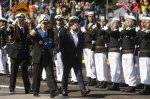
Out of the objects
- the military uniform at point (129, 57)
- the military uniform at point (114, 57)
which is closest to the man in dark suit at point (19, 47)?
the military uniform at point (114, 57)

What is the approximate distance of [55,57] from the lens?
58.4ft

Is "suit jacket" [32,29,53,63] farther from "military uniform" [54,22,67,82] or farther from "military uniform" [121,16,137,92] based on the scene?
"military uniform" [121,16,137,92]

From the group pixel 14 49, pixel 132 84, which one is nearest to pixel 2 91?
pixel 14 49

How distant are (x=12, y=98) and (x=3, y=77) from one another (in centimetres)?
520

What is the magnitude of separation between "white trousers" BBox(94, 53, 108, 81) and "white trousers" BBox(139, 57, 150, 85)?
156cm

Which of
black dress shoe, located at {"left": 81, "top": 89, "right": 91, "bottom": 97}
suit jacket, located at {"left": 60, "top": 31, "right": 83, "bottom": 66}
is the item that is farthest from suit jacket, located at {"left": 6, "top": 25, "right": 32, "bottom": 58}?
black dress shoe, located at {"left": 81, "top": 89, "right": 91, "bottom": 97}

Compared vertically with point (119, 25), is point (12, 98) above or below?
below

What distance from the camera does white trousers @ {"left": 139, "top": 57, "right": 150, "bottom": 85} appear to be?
15406 millimetres

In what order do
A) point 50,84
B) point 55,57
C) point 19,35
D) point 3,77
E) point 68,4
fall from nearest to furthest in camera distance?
point 50,84 → point 19,35 → point 55,57 → point 3,77 → point 68,4

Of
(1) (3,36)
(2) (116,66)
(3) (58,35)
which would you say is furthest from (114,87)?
(1) (3,36)

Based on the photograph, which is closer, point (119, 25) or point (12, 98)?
point (12, 98)

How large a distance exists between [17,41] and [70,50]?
159cm

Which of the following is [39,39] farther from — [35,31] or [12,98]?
[12,98]

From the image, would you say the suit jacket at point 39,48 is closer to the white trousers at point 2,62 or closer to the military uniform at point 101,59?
the military uniform at point 101,59
